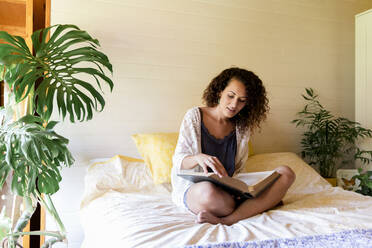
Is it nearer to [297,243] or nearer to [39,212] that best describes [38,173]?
[39,212]

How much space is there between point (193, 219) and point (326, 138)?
1.58 metres

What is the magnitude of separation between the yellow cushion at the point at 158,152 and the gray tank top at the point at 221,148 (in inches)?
11.8

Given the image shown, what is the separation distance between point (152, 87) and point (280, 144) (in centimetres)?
114

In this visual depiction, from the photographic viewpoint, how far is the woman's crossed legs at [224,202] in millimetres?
1345

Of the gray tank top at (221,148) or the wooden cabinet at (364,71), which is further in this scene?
the wooden cabinet at (364,71)

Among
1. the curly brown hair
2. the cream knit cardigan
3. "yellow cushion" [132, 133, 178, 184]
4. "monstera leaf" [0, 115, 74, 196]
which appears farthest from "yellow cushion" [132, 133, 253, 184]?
"monstera leaf" [0, 115, 74, 196]

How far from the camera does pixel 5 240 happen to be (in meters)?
1.48

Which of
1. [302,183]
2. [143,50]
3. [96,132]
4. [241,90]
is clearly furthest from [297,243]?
[143,50]

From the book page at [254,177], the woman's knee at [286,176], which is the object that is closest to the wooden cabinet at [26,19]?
the book page at [254,177]

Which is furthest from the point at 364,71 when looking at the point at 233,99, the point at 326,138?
the point at 233,99

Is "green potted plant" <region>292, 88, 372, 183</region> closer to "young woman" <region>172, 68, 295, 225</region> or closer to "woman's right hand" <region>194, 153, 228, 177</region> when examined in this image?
"young woman" <region>172, 68, 295, 225</region>

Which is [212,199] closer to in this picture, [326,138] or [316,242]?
[316,242]

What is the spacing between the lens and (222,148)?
5.74ft

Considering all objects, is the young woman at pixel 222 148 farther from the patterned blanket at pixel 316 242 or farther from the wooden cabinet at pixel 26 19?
the wooden cabinet at pixel 26 19
